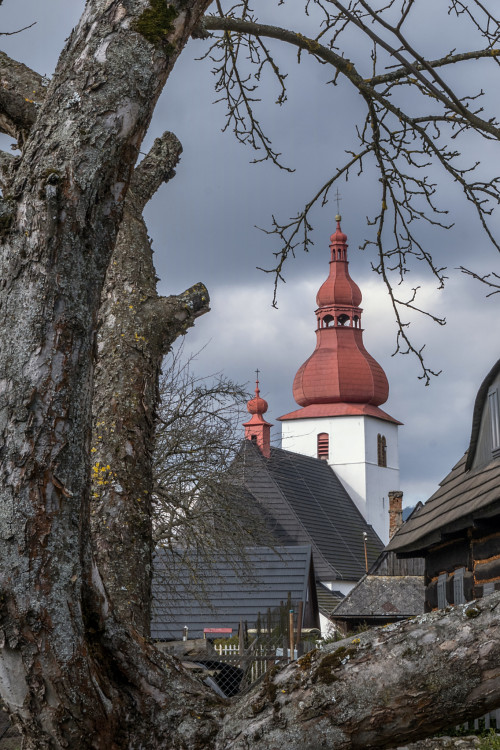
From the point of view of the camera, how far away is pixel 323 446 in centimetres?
5822

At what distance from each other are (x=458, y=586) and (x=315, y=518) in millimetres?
30557

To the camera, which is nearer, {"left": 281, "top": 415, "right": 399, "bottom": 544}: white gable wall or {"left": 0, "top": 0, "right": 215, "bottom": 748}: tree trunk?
{"left": 0, "top": 0, "right": 215, "bottom": 748}: tree trunk

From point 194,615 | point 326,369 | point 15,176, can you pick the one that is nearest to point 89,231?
point 15,176

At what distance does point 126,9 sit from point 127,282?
141cm

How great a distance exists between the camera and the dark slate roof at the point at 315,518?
3873cm

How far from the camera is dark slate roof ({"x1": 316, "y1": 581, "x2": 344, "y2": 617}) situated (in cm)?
3416

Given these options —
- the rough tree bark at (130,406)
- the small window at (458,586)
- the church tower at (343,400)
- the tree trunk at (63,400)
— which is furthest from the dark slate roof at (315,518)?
the tree trunk at (63,400)

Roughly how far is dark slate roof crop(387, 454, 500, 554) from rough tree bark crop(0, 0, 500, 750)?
7.20 m

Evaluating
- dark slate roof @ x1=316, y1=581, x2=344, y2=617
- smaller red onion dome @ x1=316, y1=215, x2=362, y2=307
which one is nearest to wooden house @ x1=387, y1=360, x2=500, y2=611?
dark slate roof @ x1=316, y1=581, x2=344, y2=617

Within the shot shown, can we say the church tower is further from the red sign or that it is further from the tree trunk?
the tree trunk

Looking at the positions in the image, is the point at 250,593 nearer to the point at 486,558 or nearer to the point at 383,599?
the point at 383,599

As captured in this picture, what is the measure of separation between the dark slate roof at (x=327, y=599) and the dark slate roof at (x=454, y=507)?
20246 millimetres

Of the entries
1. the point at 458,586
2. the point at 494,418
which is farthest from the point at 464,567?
the point at 494,418

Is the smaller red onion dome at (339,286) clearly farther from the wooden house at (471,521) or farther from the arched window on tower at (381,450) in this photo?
the wooden house at (471,521)
